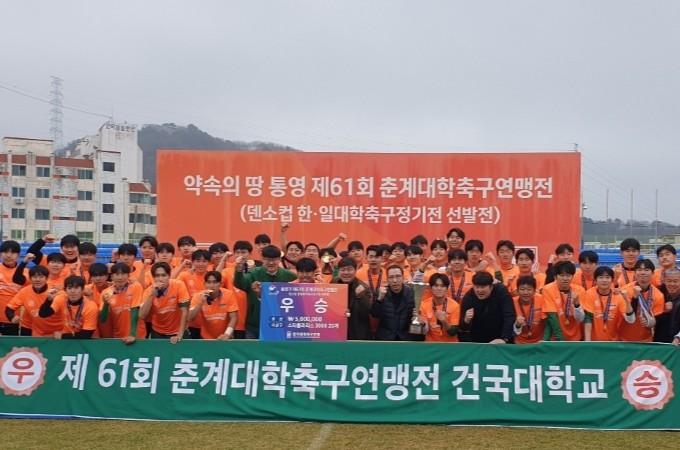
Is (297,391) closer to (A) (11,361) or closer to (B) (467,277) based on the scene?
(B) (467,277)

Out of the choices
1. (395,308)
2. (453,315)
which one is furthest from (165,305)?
(453,315)

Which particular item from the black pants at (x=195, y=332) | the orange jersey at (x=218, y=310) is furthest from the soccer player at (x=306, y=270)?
the black pants at (x=195, y=332)

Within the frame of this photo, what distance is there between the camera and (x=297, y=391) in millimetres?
6570

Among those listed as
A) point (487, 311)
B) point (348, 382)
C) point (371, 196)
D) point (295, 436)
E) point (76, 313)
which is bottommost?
point (295, 436)

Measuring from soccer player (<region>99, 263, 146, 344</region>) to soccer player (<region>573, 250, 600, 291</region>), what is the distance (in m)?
5.02

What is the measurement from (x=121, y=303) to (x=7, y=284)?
1700mm

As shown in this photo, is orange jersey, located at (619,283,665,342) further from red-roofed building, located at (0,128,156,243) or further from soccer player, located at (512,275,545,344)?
red-roofed building, located at (0,128,156,243)

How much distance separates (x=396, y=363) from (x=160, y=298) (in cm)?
263

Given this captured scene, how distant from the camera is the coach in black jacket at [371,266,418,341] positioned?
22.8 feet

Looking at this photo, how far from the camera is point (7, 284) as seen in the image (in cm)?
773

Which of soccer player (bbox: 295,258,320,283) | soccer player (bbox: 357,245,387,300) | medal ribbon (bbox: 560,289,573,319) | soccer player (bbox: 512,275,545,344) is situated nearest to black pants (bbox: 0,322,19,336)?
soccer player (bbox: 295,258,320,283)

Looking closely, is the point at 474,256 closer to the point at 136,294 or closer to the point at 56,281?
the point at 136,294

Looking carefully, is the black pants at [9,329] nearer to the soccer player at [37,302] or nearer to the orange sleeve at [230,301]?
the soccer player at [37,302]

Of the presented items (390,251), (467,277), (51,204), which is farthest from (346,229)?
(51,204)
